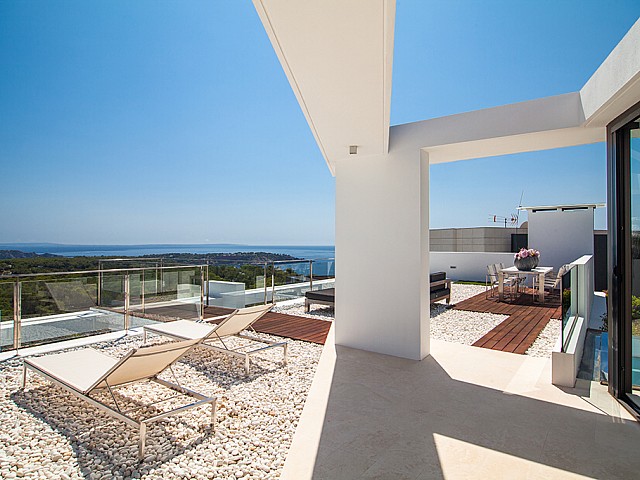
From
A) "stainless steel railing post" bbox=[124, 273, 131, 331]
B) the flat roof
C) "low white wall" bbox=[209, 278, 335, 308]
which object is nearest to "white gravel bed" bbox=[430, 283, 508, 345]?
"low white wall" bbox=[209, 278, 335, 308]

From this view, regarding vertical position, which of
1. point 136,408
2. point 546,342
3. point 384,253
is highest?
point 384,253

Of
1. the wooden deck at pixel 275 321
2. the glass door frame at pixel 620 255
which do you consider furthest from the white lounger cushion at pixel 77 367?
the glass door frame at pixel 620 255

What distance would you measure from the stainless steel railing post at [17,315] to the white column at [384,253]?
4161 millimetres

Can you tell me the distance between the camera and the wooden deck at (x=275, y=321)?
20.1ft

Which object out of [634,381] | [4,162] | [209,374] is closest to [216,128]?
[4,162]

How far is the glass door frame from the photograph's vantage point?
11.0 feet

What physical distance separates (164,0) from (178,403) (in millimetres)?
18574

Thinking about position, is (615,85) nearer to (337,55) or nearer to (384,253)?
(337,55)

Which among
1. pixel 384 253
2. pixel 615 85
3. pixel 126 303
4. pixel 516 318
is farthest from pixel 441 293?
pixel 126 303

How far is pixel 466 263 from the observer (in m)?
14.7

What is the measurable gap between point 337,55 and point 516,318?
6744 mm

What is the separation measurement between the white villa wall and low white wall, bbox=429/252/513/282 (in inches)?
46.6

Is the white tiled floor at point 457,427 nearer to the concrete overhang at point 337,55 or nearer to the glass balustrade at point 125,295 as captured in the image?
the concrete overhang at point 337,55

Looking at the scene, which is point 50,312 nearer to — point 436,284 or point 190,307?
point 190,307
